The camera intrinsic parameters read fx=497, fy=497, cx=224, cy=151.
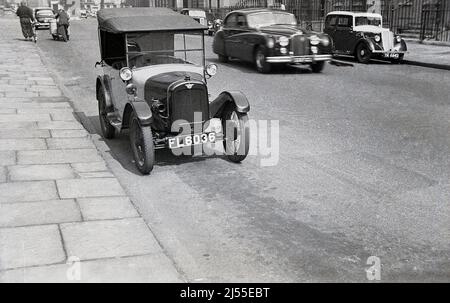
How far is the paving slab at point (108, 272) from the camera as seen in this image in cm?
359

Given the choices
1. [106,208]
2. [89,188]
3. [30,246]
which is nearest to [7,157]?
[89,188]

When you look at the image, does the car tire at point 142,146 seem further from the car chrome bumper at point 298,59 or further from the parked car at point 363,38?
the parked car at point 363,38

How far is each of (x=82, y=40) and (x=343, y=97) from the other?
58.5 ft

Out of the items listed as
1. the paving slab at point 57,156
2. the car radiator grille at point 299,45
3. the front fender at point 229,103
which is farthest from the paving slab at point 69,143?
the car radiator grille at point 299,45

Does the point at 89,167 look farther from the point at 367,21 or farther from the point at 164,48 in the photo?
the point at 367,21

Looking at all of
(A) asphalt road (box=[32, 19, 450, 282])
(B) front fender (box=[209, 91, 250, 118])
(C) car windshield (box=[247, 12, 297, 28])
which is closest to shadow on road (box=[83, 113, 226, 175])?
(A) asphalt road (box=[32, 19, 450, 282])

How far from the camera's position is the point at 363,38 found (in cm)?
1670

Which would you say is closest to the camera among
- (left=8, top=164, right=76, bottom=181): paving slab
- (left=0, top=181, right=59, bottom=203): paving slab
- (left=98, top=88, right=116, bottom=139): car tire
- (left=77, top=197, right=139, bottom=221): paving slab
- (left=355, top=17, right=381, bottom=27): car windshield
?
(left=77, top=197, right=139, bottom=221): paving slab

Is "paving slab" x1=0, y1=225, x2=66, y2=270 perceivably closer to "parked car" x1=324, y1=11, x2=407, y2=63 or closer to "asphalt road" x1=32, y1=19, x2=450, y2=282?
"asphalt road" x1=32, y1=19, x2=450, y2=282

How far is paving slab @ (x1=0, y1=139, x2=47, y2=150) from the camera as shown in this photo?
7.04 m

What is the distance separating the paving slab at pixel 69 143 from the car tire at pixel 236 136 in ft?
6.84

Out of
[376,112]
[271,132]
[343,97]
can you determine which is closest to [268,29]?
[343,97]

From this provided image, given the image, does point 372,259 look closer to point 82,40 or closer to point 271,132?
point 271,132

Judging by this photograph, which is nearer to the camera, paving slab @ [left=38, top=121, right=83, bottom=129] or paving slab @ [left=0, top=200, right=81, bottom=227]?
paving slab @ [left=0, top=200, right=81, bottom=227]
